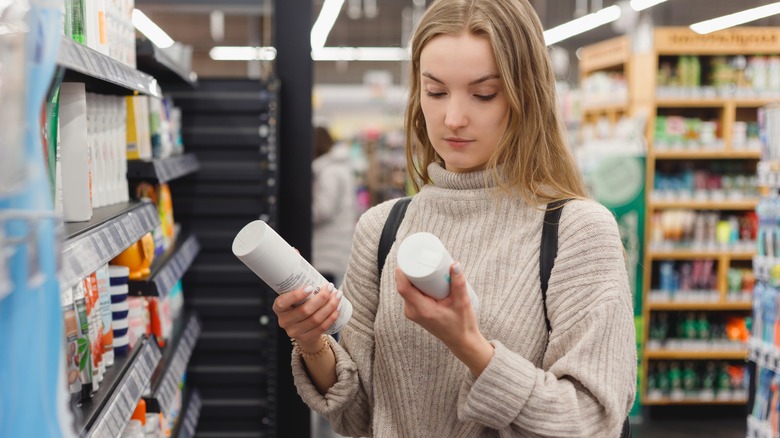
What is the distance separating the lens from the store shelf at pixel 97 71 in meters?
1.24

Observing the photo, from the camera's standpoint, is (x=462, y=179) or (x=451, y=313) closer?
(x=451, y=313)

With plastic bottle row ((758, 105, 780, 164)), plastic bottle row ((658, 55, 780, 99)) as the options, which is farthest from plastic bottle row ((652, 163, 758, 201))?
plastic bottle row ((758, 105, 780, 164))

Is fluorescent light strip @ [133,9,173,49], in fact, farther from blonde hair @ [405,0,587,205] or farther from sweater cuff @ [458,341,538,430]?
sweater cuff @ [458,341,538,430]

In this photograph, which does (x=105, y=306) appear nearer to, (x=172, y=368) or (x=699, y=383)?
(x=172, y=368)

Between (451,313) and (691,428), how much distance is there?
16.4 ft

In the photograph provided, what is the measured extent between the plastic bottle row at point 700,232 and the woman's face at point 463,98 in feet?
15.0

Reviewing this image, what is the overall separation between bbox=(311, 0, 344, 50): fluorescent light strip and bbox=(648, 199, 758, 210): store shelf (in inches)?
160

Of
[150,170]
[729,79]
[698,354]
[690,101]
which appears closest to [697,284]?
[698,354]

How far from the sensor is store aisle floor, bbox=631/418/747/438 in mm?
5465

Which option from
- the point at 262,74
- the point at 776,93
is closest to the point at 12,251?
the point at 262,74

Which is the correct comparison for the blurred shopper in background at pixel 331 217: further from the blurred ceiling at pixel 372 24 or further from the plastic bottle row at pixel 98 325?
the blurred ceiling at pixel 372 24

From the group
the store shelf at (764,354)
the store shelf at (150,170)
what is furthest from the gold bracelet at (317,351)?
the store shelf at (764,354)

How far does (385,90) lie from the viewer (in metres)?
14.9

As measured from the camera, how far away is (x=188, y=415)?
3.26m
